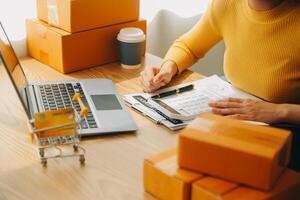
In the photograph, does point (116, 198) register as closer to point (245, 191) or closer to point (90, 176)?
point (90, 176)

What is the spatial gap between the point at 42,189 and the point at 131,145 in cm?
29

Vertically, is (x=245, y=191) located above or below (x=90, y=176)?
above

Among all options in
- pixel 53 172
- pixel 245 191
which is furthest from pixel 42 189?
pixel 245 191

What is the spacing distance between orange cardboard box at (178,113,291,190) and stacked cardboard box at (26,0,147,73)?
2.79ft

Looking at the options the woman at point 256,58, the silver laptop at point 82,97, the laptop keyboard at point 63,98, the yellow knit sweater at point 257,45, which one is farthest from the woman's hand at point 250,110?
the laptop keyboard at point 63,98

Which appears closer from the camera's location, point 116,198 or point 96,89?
point 116,198

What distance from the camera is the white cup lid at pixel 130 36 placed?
179cm

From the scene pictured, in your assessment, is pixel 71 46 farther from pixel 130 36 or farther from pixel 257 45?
Result: pixel 257 45

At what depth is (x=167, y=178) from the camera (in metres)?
0.99

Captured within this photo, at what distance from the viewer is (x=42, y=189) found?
3.58ft

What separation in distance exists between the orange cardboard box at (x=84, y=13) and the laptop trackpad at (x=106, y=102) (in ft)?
1.10

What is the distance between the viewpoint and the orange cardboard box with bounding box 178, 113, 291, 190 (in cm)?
90

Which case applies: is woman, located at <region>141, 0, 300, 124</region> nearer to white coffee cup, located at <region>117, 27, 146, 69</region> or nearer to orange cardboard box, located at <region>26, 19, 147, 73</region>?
white coffee cup, located at <region>117, 27, 146, 69</region>

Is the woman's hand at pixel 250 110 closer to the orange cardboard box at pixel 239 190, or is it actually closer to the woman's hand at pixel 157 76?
the woman's hand at pixel 157 76
